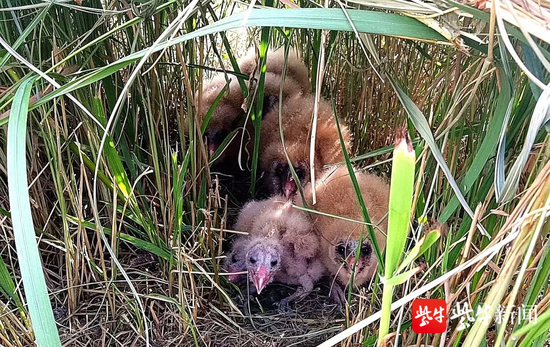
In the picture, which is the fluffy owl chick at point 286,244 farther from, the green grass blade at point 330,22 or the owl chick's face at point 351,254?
the green grass blade at point 330,22

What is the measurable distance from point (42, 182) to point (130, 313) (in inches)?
16.0

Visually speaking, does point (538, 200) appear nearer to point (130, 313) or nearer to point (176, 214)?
point (176, 214)

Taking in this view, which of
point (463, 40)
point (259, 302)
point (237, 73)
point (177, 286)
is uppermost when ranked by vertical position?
point (463, 40)

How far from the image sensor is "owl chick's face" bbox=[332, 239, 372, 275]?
1.40 m

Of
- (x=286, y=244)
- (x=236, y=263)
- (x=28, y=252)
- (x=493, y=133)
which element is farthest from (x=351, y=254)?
(x=28, y=252)

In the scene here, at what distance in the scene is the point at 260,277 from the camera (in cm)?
139

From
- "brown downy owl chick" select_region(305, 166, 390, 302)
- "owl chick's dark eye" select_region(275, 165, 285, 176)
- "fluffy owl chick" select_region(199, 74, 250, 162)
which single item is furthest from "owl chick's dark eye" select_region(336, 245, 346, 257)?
"fluffy owl chick" select_region(199, 74, 250, 162)

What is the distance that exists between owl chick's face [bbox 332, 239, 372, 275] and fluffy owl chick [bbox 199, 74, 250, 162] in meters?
0.62

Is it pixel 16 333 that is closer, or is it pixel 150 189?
pixel 16 333

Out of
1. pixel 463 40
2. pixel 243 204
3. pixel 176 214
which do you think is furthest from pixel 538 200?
pixel 243 204

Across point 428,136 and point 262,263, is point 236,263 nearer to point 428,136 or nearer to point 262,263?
point 262,263

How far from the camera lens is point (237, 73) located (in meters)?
1.32

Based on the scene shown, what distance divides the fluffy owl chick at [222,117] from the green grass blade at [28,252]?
1.19m

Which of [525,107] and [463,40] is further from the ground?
[463,40]
